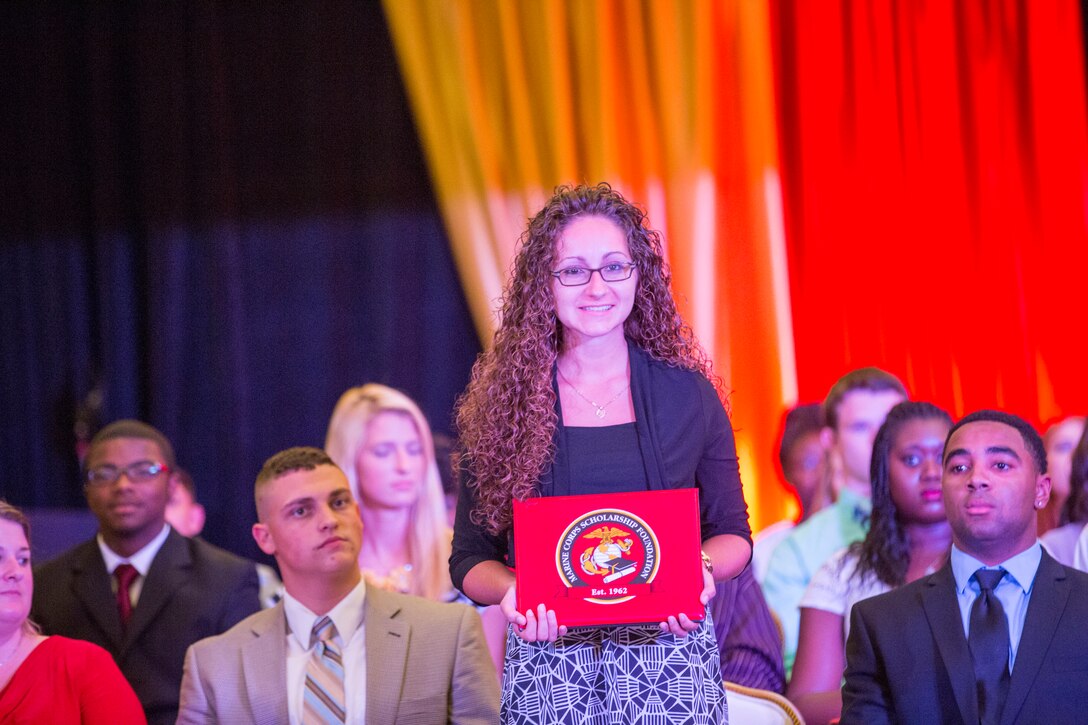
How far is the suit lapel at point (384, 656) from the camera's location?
3.67m

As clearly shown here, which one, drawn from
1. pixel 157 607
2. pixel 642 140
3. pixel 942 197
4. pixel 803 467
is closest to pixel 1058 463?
pixel 803 467

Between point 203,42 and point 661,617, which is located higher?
point 203,42

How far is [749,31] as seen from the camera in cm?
698

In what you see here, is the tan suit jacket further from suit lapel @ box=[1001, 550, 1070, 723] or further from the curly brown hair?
suit lapel @ box=[1001, 550, 1070, 723]

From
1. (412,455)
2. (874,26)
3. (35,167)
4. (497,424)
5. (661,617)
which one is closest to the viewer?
(661,617)

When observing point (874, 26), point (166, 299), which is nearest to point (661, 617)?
point (874, 26)

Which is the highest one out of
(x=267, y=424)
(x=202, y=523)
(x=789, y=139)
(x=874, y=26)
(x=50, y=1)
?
(x=50, y=1)

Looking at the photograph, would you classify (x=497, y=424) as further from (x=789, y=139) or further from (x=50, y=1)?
(x=50, y=1)

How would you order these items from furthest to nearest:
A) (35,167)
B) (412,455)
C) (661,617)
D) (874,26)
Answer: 1. (35,167)
2. (874,26)
3. (412,455)
4. (661,617)

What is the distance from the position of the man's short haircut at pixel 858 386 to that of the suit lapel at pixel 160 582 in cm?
268

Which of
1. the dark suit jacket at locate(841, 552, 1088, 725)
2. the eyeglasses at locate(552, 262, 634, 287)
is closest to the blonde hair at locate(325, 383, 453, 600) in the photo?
the dark suit jacket at locate(841, 552, 1088, 725)

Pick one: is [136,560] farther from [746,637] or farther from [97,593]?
[746,637]

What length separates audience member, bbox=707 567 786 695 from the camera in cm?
381

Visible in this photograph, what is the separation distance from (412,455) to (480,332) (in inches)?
75.0
